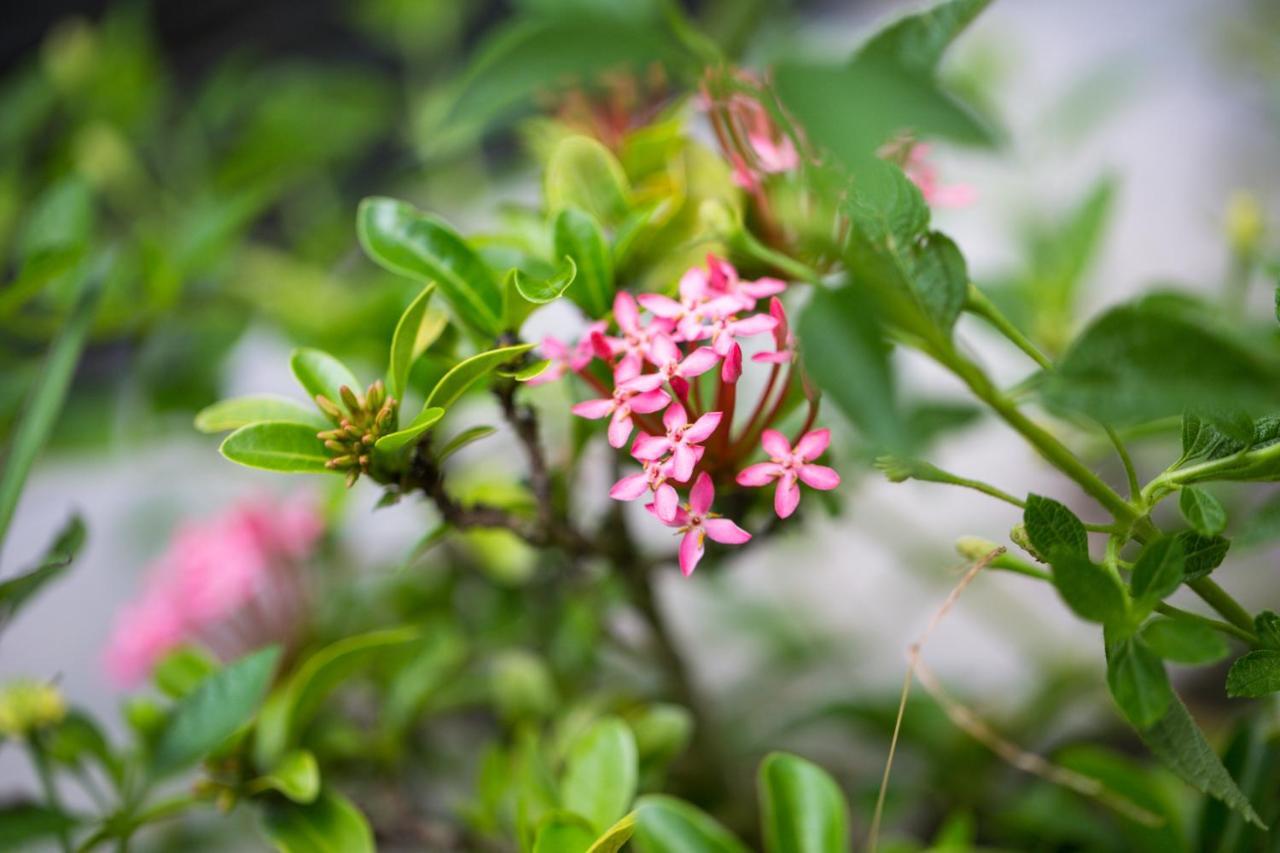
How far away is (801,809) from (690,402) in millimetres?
210

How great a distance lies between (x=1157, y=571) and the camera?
13.3 inches

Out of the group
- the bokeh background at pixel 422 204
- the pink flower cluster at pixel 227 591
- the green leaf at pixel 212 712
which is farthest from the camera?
the bokeh background at pixel 422 204

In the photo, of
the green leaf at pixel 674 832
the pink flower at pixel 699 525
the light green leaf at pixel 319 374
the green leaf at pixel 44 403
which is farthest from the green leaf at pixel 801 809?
the green leaf at pixel 44 403

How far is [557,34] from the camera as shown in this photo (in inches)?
18.1

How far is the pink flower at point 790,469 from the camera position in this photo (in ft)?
1.22

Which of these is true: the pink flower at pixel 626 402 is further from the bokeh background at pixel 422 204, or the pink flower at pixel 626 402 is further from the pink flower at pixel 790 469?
the bokeh background at pixel 422 204

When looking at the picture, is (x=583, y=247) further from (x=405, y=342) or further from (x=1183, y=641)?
(x=1183, y=641)

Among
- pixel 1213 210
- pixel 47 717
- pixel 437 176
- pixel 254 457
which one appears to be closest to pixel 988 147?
pixel 254 457

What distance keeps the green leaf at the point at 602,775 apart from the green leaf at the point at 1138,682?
0.22 m

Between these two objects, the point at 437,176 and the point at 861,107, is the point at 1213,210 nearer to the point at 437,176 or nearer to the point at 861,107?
the point at 437,176

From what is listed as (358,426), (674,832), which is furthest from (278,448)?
(674,832)

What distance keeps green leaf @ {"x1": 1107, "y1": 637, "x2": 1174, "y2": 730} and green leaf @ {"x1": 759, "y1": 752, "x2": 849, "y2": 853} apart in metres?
0.17

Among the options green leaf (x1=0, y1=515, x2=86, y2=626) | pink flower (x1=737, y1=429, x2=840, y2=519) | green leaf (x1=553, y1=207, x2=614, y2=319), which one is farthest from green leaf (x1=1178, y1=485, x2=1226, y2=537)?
green leaf (x1=0, y1=515, x2=86, y2=626)

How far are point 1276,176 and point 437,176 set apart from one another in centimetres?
104
